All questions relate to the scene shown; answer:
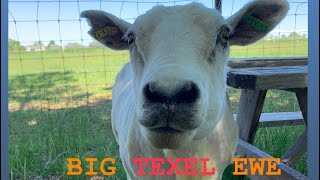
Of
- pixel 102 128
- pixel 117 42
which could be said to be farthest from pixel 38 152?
pixel 117 42

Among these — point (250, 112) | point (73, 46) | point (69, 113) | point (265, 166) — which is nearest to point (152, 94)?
point (265, 166)

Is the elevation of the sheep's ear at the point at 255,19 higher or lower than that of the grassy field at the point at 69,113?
higher

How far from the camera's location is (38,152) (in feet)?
10.2

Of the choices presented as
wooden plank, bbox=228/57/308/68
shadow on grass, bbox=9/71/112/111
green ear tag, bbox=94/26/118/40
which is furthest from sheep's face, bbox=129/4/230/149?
shadow on grass, bbox=9/71/112/111

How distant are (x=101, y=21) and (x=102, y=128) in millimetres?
1942

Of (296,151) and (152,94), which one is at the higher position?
(152,94)

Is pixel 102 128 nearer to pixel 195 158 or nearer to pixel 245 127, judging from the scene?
pixel 245 127

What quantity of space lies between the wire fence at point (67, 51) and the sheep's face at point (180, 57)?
51cm

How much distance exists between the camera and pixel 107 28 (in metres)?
1.90

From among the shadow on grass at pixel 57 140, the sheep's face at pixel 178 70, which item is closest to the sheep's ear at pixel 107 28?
the sheep's face at pixel 178 70

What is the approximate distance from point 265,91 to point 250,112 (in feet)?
0.72

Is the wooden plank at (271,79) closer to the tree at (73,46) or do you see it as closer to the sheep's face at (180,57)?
the sheep's face at (180,57)

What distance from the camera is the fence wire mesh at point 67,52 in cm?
299

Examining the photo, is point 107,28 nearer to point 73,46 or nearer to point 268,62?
point 268,62
